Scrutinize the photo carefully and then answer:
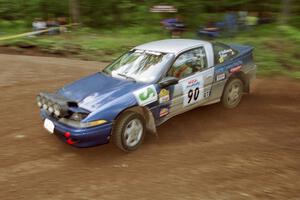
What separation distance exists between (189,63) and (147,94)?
1136 millimetres

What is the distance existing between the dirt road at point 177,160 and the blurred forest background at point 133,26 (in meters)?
4.26

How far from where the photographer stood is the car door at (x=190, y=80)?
618cm

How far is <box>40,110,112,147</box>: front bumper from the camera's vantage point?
5219mm

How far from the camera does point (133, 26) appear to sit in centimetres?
1947

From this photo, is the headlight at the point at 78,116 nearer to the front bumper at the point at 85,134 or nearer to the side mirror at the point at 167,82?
the front bumper at the point at 85,134

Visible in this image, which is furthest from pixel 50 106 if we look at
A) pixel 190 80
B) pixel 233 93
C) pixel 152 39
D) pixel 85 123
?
pixel 152 39

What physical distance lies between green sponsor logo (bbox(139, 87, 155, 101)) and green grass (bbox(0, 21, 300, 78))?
560 cm

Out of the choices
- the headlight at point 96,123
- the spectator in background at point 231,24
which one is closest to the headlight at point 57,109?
the headlight at point 96,123

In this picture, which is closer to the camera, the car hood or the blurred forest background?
the car hood

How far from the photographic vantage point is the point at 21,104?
8156 mm

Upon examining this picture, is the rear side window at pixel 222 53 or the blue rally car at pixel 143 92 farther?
the rear side window at pixel 222 53

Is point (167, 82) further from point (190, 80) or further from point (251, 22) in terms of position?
point (251, 22)

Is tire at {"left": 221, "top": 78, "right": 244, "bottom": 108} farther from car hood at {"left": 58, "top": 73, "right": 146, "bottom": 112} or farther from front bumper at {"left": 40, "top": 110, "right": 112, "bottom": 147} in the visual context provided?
front bumper at {"left": 40, "top": 110, "right": 112, "bottom": 147}

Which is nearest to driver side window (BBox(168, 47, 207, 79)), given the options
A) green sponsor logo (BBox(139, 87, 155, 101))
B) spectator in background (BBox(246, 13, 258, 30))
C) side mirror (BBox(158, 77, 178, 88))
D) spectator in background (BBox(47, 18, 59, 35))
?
side mirror (BBox(158, 77, 178, 88))
